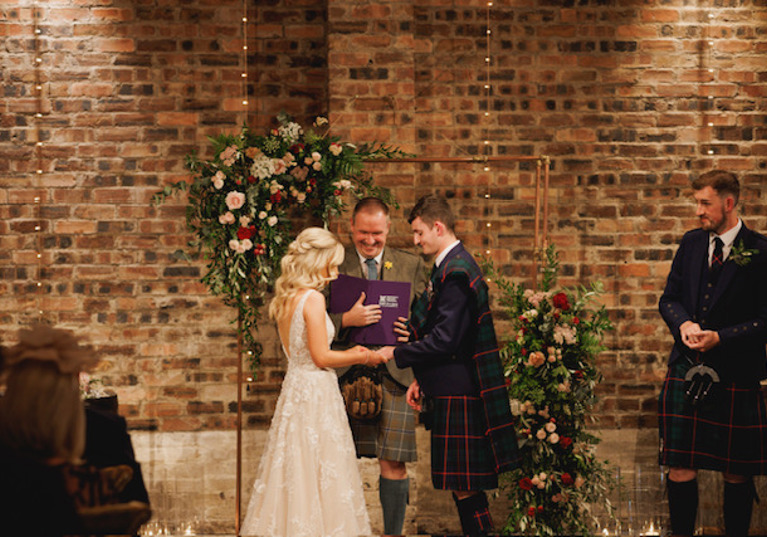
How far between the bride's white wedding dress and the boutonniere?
7.07ft

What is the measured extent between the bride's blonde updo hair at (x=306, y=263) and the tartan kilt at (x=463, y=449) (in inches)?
33.7

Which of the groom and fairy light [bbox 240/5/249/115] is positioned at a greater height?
fairy light [bbox 240/5/249/115]

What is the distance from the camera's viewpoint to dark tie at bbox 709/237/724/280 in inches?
169

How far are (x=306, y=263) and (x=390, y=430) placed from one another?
105 centimetres

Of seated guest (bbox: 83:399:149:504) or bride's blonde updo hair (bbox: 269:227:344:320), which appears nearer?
seated guest (bbox: 83:399:149:504)

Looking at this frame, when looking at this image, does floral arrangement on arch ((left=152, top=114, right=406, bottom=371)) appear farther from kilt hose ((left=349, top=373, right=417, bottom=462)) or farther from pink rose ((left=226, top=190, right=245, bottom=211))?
kilt hose ((left=349, top=373, right=417, bottom=462))

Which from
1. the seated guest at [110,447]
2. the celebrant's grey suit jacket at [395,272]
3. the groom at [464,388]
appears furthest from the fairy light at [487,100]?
the seated guest at [110,447]

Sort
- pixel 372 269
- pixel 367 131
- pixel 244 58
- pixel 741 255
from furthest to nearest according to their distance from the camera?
1. pixel 244 58
2. pixel 367 131
3. pixel 372 269
4. pixel 741 255

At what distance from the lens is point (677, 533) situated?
4355 millimetres

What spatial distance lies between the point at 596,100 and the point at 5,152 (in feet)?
12.1

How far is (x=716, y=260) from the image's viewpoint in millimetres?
4301

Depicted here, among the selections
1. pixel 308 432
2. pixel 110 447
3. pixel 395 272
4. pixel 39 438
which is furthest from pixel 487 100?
pixel 39 438

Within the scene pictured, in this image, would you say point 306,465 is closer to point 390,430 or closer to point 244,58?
point 390,430

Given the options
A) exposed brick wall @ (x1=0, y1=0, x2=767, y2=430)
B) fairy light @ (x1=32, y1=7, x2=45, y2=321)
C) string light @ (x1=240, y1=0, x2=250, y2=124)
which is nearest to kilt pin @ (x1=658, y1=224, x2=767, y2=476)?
exposed brick wall @ (x1=0, y1=0, x2=767, y2=430)
